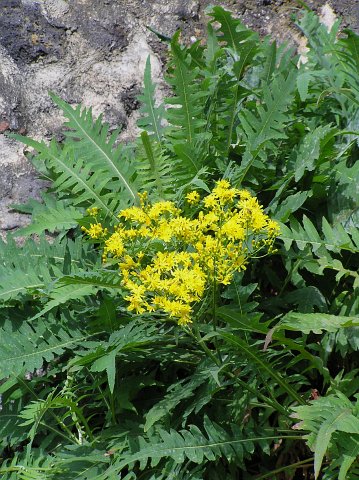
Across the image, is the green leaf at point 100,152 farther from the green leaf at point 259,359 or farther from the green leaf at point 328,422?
the green leaf at point 328,422

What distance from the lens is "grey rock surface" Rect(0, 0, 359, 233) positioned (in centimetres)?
287

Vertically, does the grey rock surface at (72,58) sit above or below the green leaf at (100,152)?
above

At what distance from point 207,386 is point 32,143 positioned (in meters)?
1.07

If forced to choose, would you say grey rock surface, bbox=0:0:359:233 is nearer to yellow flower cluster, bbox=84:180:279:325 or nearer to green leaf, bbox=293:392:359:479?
yellow flower cluster, bbox=84:180:279:325

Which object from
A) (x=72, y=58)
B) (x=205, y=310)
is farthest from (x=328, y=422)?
(x=72, y=58)

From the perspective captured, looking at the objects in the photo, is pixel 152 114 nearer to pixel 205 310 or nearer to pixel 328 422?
pixel 205 310

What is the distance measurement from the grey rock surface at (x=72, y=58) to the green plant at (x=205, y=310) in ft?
1.04

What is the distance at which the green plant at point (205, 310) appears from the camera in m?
1.92

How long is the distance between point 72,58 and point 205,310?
1.46 metres

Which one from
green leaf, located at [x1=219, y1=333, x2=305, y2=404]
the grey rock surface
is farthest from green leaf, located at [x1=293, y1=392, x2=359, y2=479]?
the grey rock surface

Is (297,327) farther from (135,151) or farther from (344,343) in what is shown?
(135,151)

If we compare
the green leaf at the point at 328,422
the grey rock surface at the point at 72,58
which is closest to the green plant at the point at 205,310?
the green leaf at the point at 328,422

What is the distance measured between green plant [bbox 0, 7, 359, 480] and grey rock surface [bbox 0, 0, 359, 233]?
1.04 feet

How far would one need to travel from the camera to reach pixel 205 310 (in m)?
2.02
